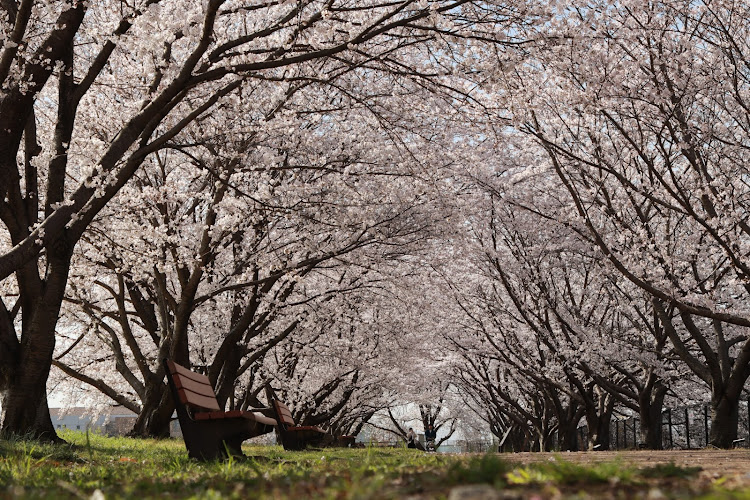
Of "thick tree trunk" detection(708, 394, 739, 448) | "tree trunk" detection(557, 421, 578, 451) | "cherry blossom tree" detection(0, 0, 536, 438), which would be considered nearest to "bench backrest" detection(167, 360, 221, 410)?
"cherry blossom tree" detection(0, 0, 536, 438)

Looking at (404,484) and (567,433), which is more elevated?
(567,433)

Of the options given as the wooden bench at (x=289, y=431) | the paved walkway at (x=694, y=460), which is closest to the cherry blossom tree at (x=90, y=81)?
the wooden bench at (x=289, y=431)

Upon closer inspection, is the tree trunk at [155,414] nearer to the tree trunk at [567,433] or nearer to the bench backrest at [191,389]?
the bench backrest at [191,389]

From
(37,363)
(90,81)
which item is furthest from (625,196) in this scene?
(37,363)

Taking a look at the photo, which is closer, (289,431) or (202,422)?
(202,422)

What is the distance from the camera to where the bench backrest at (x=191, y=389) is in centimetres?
684

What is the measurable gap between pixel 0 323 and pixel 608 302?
1477cm

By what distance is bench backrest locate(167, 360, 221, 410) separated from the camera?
6840mm

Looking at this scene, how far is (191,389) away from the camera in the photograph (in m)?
7.36

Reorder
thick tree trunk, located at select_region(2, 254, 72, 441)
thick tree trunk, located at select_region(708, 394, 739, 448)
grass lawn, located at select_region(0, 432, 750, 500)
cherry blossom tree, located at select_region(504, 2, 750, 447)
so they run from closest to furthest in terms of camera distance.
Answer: grass lawn, located at select_region(0, 432, 750, 500)
thick tree trunk, located at select_region(2, 254, 72, 441)
cherry blossom tree, located at select_region(504, 2, 750, 447)
thick tree trunk, located at select_region(708, 394, 739, 448)

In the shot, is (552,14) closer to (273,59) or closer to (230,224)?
(273,59)

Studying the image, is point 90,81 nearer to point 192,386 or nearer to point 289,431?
point 192,386

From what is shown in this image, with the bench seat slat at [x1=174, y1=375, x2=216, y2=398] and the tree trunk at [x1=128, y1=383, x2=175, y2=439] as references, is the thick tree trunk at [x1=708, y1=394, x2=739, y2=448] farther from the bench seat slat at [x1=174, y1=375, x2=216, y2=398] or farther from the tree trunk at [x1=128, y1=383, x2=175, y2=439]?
the tree trunk at [x1=128, y1=383, x2=175, y2=439]

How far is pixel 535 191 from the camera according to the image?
1731cm
